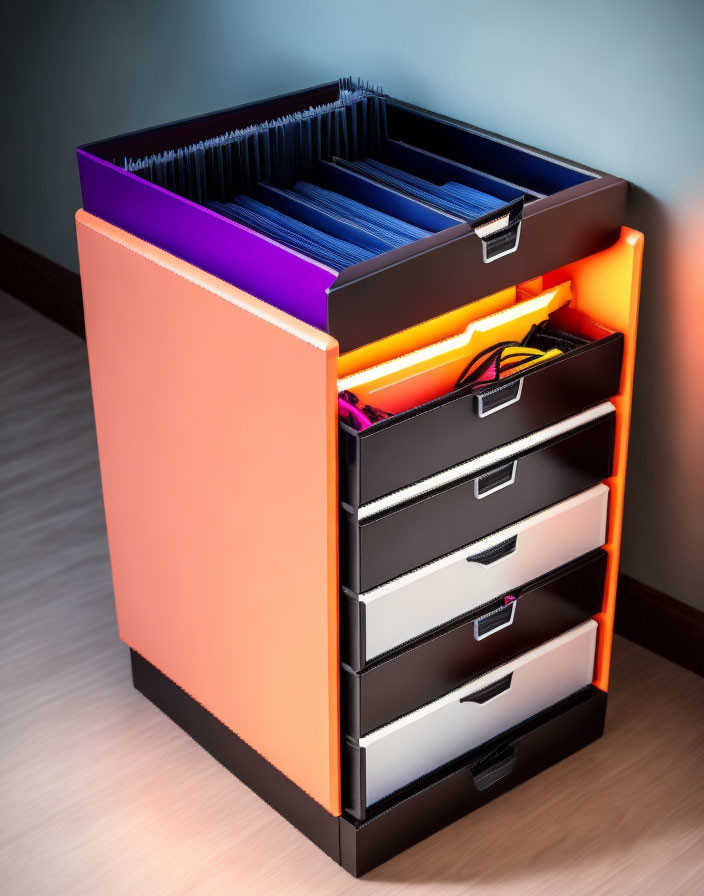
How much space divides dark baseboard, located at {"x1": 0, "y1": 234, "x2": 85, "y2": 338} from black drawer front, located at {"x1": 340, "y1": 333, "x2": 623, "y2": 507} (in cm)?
179

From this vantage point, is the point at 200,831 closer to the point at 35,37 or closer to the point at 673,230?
the point at 673,230

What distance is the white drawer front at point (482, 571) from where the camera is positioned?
1.69m

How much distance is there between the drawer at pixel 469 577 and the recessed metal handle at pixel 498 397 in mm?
209

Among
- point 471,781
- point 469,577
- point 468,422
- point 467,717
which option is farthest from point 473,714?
point 468,422

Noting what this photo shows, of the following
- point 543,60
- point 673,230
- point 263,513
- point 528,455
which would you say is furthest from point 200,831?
point 543,60

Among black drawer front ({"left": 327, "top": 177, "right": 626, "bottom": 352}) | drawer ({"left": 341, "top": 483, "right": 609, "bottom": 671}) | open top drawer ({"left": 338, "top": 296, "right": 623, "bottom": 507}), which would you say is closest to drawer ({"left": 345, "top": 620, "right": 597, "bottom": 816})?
drawer ({"left": 341, "top": 483, "right": 609, "bottom": 671})

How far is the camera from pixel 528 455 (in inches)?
68.6

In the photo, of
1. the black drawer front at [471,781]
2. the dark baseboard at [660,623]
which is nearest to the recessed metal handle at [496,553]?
the black drawer front at [471,781]

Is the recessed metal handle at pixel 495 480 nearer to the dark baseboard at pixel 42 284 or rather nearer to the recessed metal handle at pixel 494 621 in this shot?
the recessed metal handle at pixel 494 621

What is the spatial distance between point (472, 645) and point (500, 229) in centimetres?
60

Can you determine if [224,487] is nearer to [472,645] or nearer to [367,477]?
[367,477]

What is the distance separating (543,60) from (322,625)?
36.1 inches

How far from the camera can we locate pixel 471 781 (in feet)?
6.33

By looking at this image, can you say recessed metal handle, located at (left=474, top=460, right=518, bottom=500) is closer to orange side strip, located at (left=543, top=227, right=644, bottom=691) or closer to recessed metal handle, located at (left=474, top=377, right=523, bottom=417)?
recessed metal handle, located at (left=474, top=377, right=523, bottom=417)
